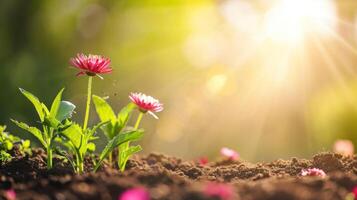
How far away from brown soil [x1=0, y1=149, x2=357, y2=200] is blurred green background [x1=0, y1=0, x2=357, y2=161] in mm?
3775

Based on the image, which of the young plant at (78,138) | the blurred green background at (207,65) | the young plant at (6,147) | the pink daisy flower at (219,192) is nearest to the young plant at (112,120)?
the young plant at (78,138)

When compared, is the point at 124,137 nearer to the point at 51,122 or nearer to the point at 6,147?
the point at 51,122

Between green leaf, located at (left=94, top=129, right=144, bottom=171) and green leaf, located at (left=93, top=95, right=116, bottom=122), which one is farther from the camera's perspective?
green leaf, located at (left=93, top=95, right=116, bottom=122)

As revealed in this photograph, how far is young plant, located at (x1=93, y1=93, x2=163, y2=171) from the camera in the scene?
3541mm

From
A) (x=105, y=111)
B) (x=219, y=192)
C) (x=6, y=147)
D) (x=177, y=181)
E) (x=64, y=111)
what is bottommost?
(x=219, y=192)

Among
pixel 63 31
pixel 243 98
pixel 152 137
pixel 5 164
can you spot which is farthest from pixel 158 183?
pixel 63 31

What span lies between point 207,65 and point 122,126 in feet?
19.8

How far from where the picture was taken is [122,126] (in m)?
3.84

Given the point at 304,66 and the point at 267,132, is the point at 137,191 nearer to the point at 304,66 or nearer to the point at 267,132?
the point at 267,132

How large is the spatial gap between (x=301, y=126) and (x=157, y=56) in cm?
327

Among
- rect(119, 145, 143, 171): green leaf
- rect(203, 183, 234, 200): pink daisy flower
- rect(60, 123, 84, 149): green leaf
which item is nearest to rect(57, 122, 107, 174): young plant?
rect(60, 123, 84, 149): green leaf

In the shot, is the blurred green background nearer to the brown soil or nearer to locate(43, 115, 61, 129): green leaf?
the brown soil

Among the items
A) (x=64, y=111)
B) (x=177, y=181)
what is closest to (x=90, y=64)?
(x=64, y=111)

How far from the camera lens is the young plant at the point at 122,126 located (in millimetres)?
3541
